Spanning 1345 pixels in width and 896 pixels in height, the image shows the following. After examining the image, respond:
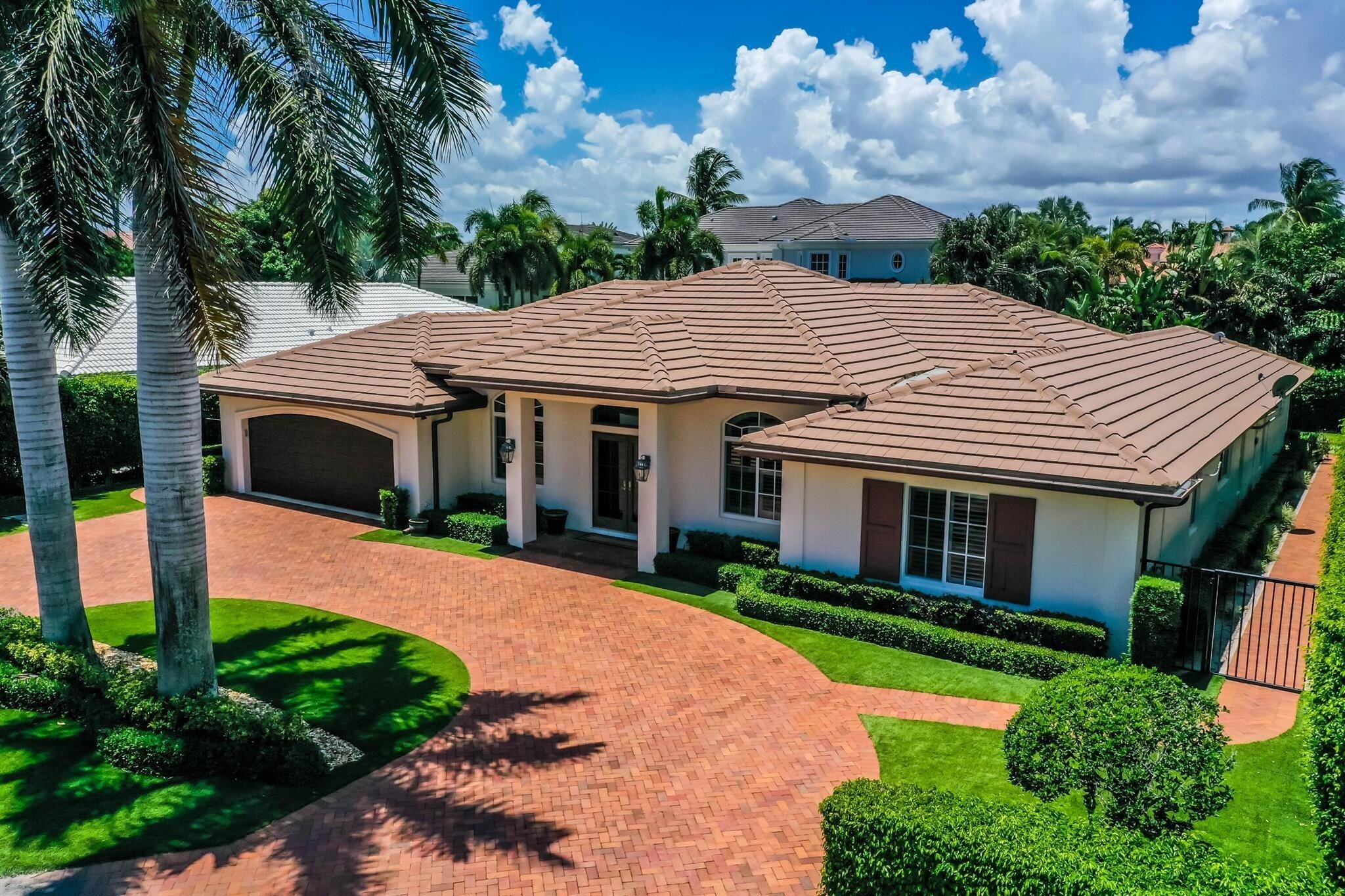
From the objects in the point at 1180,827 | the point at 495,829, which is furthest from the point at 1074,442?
the point at 495,829

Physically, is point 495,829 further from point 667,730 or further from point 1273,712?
point 1273,712

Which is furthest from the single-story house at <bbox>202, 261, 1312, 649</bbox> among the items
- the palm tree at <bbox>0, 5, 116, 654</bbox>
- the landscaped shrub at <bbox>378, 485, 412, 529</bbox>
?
the palm tree at <bbox>0, 5, 116, 654</bbox>

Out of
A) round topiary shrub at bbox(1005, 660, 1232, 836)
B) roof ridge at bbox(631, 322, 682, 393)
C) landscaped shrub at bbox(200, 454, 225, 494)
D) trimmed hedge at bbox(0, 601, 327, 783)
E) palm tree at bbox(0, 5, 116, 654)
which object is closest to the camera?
round topiary shrub at bbox(1005, 660, 1232, 836)

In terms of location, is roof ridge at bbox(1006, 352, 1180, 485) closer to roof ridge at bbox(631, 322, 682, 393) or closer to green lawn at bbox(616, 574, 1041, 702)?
green lawn at bbox(616, 574, 1041, 702)

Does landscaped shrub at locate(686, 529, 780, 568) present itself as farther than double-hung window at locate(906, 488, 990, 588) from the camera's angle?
Yes

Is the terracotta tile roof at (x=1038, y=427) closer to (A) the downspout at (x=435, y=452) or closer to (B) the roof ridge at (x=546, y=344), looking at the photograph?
(B) the roof ridge at (x=546, y=344)
